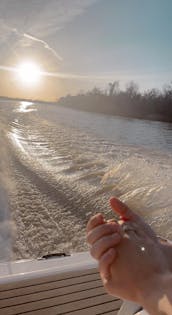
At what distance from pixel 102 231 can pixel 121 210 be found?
9cm

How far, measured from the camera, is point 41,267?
139 centimetres

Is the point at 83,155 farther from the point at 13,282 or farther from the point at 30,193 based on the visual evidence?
the point at 13,282

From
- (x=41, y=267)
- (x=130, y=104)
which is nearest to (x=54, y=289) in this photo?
(x=41, y=267)

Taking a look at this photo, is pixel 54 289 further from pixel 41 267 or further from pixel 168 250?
pixel 168 250

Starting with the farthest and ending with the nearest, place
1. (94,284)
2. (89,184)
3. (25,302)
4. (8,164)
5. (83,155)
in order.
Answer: (83,155), (8,164), (89,184), (94,284), (25,302)

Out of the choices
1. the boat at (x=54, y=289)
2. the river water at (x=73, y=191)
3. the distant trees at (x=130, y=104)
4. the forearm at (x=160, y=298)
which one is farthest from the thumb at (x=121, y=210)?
the distant trees at (x=130, y=104)

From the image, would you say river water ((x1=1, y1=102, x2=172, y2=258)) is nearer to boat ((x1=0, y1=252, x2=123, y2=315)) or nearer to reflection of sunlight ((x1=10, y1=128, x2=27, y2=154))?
reflection of sunlight ((x1=10, y1=128, x2=27, y2=154))

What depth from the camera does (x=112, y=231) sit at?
0.84m

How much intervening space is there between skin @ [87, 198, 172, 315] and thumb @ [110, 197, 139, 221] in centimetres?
4

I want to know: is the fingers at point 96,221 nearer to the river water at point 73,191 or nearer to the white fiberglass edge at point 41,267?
the white fiberglass edge at point 41,267

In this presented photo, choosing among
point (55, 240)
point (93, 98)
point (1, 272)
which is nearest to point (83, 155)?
point (55, 240)

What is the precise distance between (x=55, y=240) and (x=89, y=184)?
1366mm

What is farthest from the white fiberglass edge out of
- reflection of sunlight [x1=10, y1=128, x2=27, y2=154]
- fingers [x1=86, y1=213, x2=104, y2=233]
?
reflection of sunlight [x1=10, y1=128, x2=27, y2=154]

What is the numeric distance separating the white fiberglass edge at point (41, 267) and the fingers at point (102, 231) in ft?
1.83
